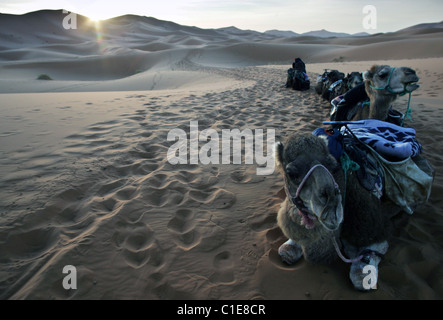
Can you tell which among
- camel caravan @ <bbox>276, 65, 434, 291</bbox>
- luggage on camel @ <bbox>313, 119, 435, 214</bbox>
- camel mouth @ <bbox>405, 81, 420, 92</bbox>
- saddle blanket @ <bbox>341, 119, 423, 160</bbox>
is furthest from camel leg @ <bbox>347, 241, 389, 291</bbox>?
camel mouth @ <bbox>405, 81, 420, 92</bbox>

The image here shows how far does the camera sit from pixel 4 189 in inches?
129

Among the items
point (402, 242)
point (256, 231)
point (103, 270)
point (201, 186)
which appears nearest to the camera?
point (103, 270)

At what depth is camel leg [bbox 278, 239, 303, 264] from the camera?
228 cm

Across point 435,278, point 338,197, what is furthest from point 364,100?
point 338,197

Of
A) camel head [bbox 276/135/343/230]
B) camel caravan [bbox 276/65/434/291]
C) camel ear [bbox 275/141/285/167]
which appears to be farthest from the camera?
camel ear [bbox 275/141/285/167]

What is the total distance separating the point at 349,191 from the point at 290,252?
77 cm

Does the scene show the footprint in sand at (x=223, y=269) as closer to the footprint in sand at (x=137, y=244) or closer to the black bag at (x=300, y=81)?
the footprint in sand at (x=137, y=244)

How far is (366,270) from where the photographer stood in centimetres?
199

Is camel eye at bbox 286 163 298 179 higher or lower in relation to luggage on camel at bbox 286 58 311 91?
lower

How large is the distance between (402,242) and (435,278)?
0.40 meters

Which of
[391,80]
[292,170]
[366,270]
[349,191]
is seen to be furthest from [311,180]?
[391,80]

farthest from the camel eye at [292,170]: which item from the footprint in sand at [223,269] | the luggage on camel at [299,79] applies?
the luggage on camel at [299,79]

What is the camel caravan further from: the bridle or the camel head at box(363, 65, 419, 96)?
the camel head at box(363, 65, 419, 96)
